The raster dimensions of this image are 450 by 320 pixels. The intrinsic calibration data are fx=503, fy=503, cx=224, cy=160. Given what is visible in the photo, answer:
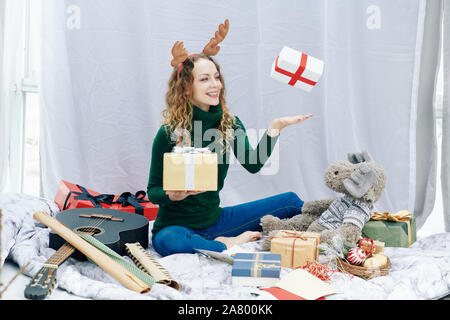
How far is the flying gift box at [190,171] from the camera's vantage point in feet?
4.57

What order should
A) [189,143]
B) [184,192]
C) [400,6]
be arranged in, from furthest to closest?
[400,6]
[189,143]
[184,192]

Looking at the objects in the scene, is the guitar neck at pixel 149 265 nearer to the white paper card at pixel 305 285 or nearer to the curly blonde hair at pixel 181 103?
the white paper card at pixel 305 285

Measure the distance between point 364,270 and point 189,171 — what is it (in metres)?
0.54

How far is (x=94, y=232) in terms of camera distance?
1452 mm

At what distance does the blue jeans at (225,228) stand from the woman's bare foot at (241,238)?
1.7 inches

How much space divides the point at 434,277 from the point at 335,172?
18.2 inches

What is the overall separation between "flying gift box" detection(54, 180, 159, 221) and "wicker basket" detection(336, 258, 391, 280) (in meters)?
0.82

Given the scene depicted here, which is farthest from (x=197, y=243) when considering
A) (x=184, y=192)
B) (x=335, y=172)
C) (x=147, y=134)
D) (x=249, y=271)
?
(x=147, y=134)

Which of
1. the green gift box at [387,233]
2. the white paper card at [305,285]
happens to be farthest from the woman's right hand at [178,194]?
the green gift box at [387,233]

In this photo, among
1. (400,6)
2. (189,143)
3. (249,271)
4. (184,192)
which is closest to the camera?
(249,271)

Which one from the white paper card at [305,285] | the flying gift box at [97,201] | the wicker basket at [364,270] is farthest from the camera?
the flying gift box at [97,201]

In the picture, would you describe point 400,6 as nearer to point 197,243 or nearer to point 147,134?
point 147,134

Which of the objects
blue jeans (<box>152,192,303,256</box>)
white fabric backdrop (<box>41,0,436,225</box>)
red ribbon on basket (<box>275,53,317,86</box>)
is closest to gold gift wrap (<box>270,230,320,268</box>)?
blue jeans (<box>152,192,303,256</box>)

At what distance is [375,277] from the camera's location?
1329 millimetres
